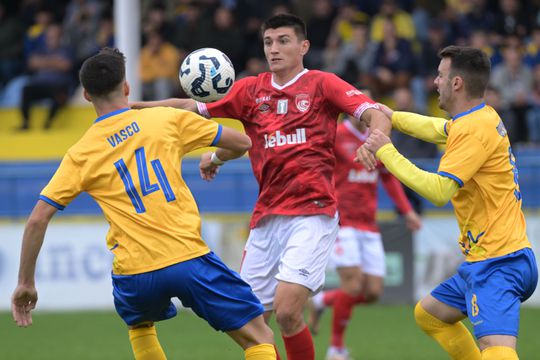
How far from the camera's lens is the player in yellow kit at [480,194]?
545 cm

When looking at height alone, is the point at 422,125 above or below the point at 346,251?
above

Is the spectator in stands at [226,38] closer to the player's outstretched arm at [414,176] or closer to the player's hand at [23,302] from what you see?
Answer: the player's outstretched arm at [414,176]

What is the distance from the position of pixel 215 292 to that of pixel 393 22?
1057 cm

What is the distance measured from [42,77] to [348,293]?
849 cm

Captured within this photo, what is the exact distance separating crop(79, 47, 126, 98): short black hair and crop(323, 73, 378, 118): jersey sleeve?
163 cm

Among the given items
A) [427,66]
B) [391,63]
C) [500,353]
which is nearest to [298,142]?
[500,353]

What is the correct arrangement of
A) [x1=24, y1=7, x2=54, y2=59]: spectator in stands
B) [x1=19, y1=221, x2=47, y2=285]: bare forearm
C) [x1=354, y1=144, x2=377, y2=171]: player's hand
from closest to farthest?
[x1=19, y1=221, x2=47, y2=285]: bare forearm, [x1=354, y1=144, x2=377, y2=171]: player's hand, [x1=24, y1=7, x2=54, y2=59]: spectator in stands

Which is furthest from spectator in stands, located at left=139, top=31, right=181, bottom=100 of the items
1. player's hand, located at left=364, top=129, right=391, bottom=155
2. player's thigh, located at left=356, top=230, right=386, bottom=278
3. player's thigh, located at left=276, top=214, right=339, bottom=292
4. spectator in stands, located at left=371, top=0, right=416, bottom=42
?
player's hand, located at left=364, top=129, right=391, bottom=155

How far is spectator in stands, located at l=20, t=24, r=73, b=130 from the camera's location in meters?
15.8

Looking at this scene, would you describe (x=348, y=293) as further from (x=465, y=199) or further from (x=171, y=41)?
(x=171, y=41)

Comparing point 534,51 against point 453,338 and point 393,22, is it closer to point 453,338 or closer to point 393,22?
point 393,22

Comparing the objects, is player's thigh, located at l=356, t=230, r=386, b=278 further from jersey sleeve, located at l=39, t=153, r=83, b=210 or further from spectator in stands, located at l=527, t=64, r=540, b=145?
spectator in stands, located at l=527, t=64, r=540, b=145

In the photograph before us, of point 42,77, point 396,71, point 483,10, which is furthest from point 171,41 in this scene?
point 483,10

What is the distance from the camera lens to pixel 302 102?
657 cm
